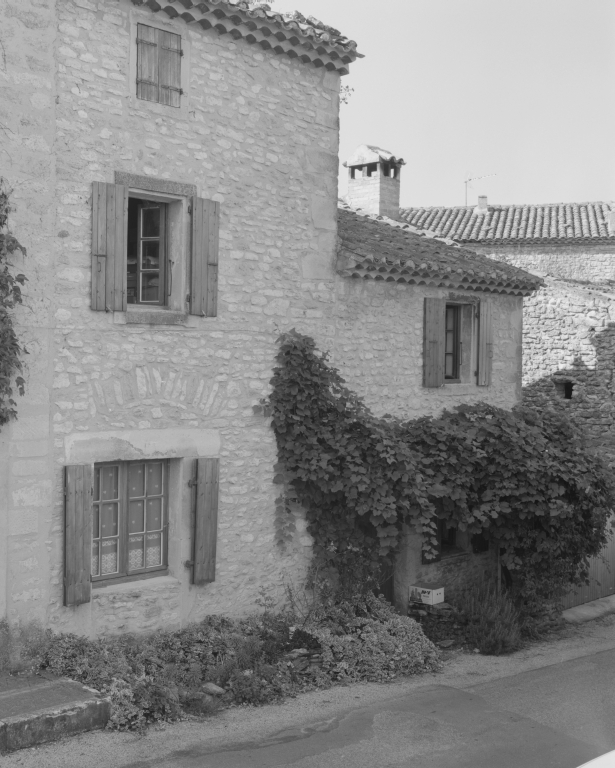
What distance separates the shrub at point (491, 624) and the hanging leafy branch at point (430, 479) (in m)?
0.54

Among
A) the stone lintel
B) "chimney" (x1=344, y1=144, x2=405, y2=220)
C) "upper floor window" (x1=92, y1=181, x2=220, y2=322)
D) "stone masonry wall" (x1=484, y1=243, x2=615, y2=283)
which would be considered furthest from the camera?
"stone masonry wall" (x1=484, y1=243, x2=615, y2=283)

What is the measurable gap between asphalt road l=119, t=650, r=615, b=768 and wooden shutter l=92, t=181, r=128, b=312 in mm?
4055

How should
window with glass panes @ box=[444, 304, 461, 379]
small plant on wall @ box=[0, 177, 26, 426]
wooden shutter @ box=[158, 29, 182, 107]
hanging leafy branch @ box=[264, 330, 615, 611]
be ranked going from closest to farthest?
1. small plant on wall @ box=[0, 177, 26, 426]
2. wooden shutter @ box=[158, 29, 182, 107]
3. hanging leafy branch @ box=[264, 330, 615, 611]
4. window with glass panes @ box=[444, 304, 461, 379]

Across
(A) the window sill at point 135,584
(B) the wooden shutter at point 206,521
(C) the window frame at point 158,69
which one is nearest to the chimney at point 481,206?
(C) the window frame at point 158,69

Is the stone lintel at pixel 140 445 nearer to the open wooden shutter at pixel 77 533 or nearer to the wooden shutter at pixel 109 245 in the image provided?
the open wooden shutter at pixel 77 533

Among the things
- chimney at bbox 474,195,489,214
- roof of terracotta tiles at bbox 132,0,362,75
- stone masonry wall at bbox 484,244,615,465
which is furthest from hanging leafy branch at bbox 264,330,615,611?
chimney at bbox 474,195,489,214

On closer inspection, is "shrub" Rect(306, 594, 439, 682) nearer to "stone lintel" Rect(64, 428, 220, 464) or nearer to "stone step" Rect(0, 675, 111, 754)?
"stone lintel" Rect(64, 428, 220, 464)

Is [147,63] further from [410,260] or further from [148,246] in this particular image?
[410,260]

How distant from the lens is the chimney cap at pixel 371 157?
16734mm

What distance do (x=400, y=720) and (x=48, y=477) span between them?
3.88 metres

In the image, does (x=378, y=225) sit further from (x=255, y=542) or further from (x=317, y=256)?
(x=255, y=542)

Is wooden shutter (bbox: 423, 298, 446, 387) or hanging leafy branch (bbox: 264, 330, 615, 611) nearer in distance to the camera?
hanging leafy branch (bbox: 264, 330, 615, 611)

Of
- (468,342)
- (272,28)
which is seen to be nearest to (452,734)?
(468,342)

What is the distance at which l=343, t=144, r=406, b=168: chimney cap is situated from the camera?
16734mm
